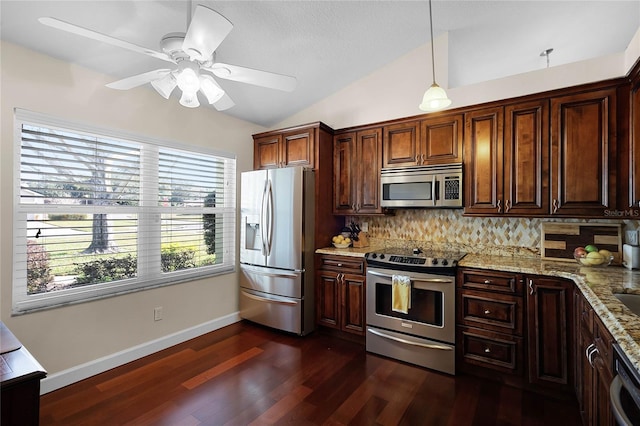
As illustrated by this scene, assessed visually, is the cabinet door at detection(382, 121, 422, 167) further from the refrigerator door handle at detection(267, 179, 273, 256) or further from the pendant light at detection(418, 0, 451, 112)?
the refrigerator door handle at detection(267, 179, 273, 256)

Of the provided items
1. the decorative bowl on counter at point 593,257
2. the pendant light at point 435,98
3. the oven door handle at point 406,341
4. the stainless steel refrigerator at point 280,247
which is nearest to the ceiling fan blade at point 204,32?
the pendant light at point 435,98

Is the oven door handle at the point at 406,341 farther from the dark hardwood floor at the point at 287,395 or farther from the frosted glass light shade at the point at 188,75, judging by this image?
the frosted glass light shade at the point at 188,75

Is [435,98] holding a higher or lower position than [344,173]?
higher

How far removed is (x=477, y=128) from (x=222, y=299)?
10.8ft

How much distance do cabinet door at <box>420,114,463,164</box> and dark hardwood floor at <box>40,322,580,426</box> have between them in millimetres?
1943

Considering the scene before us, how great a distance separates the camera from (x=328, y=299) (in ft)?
10.5

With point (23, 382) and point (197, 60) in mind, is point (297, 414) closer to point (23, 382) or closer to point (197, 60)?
point (23, 382)

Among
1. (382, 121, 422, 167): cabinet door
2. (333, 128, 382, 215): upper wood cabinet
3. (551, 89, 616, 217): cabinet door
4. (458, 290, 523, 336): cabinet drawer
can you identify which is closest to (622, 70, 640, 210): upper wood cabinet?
(551, 89, 616, 217): cabinet door

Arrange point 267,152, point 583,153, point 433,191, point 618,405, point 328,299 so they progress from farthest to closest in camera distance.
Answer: point 267,152 → point 328,299 → point 433,191 → point 583,153 → point 618,405

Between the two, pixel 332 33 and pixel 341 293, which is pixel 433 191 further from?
pixel 332 33

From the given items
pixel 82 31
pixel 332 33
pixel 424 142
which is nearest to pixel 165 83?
pixel 82 31

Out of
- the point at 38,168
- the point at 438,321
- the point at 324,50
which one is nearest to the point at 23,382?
the point at 38,168

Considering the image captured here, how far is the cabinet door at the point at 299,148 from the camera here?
331cm

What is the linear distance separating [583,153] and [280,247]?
2.81 metres
